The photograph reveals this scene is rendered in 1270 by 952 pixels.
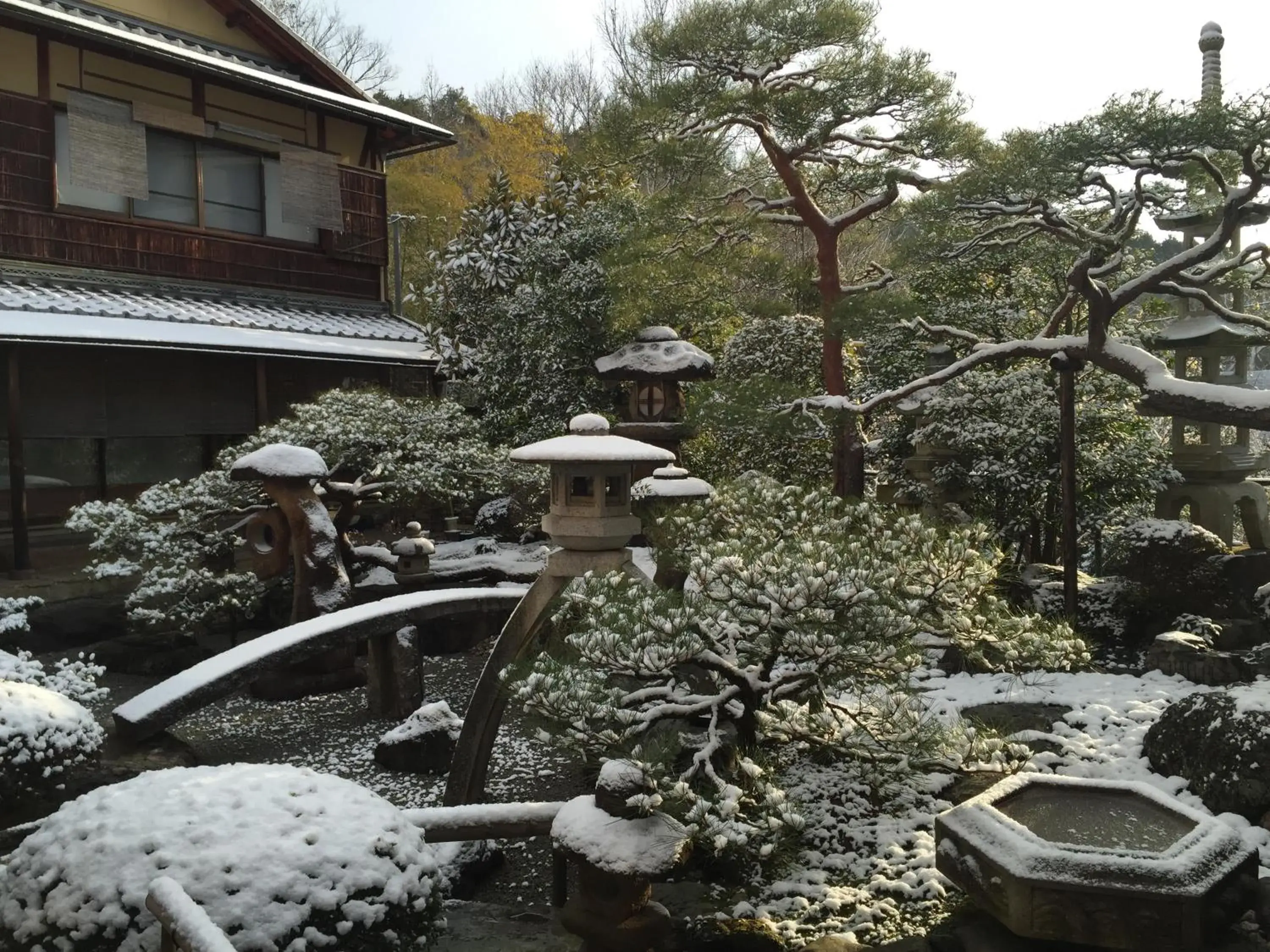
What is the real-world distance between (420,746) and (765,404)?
621 centimetres

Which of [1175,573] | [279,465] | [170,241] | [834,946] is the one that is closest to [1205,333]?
[1175,573]

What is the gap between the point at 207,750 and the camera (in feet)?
26.3

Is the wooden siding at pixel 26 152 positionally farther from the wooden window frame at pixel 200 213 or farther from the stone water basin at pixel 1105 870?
the stone water basin at pixel 1105 870

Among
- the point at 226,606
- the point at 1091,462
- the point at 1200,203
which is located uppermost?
the point at 1200,203

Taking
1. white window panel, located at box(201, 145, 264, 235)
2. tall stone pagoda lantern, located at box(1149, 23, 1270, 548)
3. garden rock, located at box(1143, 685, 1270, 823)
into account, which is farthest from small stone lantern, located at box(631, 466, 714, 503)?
white window panel, located at box(201, 145, 264, 235)

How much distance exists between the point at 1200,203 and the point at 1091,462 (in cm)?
348

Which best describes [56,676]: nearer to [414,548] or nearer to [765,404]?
[414,548]

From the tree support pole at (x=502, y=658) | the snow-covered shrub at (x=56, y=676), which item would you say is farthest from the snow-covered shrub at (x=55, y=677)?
the tree support pole at (x=502, y=658)

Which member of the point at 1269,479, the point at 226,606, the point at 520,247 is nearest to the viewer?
the point at 226,606

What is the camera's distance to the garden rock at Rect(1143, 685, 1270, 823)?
592cm

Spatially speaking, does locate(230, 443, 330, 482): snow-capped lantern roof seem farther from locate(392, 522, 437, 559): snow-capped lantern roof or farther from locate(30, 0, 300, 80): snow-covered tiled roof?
locate(30, 0, 300, 80): snow-covered tiled roof

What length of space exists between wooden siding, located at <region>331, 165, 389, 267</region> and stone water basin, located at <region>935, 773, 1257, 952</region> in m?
13.5

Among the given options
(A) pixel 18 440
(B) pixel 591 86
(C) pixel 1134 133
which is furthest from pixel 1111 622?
(B) pixel 591 86

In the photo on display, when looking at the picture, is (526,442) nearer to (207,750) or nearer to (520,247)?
(520,247)
